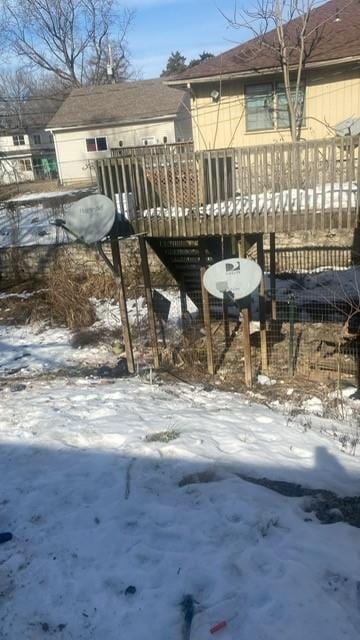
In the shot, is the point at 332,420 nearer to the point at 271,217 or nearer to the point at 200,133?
the point at 271,217

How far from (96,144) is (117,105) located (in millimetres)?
2452

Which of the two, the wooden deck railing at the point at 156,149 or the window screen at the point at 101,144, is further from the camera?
the window screen at the point at 101,144

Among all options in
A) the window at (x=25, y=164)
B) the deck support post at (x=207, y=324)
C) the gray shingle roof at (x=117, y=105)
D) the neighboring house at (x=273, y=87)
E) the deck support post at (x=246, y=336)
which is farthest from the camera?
the window at (x=25, y=164)

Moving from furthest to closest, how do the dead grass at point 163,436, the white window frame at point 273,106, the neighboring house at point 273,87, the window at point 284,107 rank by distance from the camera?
the white window frame at point 273,106 → the window at point 284,107 → the neighboring house at point 273,87 → the dead grass at point 163,436

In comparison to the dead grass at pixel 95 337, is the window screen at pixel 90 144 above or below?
above

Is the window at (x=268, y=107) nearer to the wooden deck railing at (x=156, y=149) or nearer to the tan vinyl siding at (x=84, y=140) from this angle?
the wooden deck railing at (x=156, y=149)

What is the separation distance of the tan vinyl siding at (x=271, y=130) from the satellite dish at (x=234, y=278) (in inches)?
326

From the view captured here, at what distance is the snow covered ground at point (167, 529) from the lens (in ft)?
8.95

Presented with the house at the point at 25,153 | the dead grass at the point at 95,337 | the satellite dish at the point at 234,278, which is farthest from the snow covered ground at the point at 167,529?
the house at the point at 25,153

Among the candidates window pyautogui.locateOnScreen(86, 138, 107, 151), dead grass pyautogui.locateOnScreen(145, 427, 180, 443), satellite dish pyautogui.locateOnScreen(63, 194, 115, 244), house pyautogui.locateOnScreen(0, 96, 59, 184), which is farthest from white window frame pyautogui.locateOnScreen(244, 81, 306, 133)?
house pyautogui.locateOnScreen(0, 96, 59, 184)

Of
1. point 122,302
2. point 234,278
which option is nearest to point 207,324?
point 234,278

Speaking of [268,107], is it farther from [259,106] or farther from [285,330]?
[285,330]

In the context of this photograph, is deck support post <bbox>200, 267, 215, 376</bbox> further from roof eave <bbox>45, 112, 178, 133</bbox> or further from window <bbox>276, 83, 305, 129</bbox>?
roof eave <bbox>45, 112, 178, 133</bbox>

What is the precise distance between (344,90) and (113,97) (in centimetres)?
1683
